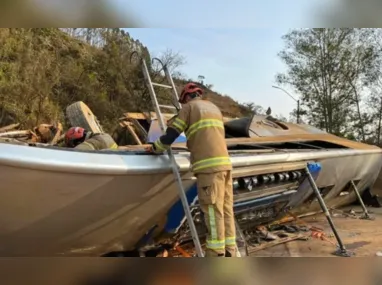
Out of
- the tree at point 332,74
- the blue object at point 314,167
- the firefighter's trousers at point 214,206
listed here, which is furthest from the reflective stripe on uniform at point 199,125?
the tree at point 332,74

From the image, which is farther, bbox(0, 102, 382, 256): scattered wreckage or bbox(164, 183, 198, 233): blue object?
bbox(164, 183, 198, 233): blue object

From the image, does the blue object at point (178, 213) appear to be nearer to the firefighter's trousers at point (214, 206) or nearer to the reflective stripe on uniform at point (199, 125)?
the firefighter's trousers at point (214, 206)

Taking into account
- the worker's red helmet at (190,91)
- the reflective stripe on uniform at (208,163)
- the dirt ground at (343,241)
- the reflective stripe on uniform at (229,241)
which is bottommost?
the dirt ground at (343,241)

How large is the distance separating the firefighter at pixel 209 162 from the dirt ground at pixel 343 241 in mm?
953

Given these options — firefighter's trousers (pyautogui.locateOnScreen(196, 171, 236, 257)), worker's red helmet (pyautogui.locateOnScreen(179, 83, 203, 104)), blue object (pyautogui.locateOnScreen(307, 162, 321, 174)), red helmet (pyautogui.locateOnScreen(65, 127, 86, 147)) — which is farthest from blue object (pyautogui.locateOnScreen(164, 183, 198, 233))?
blue object (pyautogui.locateOnScreen(307, 162, 321, 174))

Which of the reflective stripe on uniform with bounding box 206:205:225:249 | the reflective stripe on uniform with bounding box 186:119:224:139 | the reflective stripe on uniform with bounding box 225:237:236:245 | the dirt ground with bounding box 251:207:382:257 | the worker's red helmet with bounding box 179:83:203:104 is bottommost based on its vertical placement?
the dirt ground with bounding box 251:207:382:257

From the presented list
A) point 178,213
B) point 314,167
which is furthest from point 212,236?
point 314,167

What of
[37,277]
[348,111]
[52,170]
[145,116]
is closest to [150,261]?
[37,277]

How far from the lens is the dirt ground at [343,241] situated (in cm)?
364

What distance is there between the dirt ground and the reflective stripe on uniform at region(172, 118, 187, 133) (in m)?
1.37

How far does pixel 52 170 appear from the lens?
2.19 metres

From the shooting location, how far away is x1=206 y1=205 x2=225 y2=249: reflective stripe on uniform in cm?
261

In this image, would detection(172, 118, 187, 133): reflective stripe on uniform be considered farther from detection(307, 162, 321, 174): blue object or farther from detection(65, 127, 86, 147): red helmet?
detection(307, 162, 321, 174): blue object
